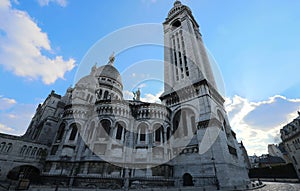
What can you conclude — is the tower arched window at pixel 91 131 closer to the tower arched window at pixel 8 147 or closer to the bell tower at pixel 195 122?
the tower arched window at pixel 8 147

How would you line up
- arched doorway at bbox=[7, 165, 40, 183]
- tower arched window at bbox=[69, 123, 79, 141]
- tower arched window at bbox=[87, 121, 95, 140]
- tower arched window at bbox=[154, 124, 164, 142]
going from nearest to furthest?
tower arched window at bbox=[87, 121, 95, 140]
tower arched window at bbox=[154, 124, 164, 142]
tower arched window at bbox=[69, 123, 79, 141]
arched doorway at bbox=[7, 165, 40, 183]

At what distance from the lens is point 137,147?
25.5 meters

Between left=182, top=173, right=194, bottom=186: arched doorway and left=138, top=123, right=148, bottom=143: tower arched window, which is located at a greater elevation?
left=138, top=123, right=148, bottom=143: tower arched window

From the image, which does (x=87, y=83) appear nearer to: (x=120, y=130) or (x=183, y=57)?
(x=120, y=130)

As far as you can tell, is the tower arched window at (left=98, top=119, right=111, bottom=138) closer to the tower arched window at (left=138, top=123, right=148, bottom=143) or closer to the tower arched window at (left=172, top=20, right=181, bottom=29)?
the tower arched window at (left=138, top=123, right=148, bottom=143)

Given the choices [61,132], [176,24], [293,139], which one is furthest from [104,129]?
[293,139]

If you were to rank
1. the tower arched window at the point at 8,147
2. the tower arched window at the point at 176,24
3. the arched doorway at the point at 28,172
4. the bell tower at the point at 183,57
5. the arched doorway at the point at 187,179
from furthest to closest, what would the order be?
the tower arched window at the point at 176,24 → the bell tower at the point at 183,57 → the arched doorway at the point at 28,172 → the tower arched window at the point at 8,147 → the arched doorway at the point at 187,179

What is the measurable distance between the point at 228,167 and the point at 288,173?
30.9 m

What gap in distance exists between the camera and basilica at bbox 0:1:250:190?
22.6 meters

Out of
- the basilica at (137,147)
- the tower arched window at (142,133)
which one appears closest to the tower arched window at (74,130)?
the basilica at (137,147)

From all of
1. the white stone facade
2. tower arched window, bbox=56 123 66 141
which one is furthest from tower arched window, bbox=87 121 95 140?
the white stone facade

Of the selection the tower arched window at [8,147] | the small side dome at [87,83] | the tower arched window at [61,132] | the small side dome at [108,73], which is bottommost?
the tower arched window at [8,147]

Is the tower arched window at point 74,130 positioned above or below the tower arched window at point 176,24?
below

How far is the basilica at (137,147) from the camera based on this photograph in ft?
74.2
